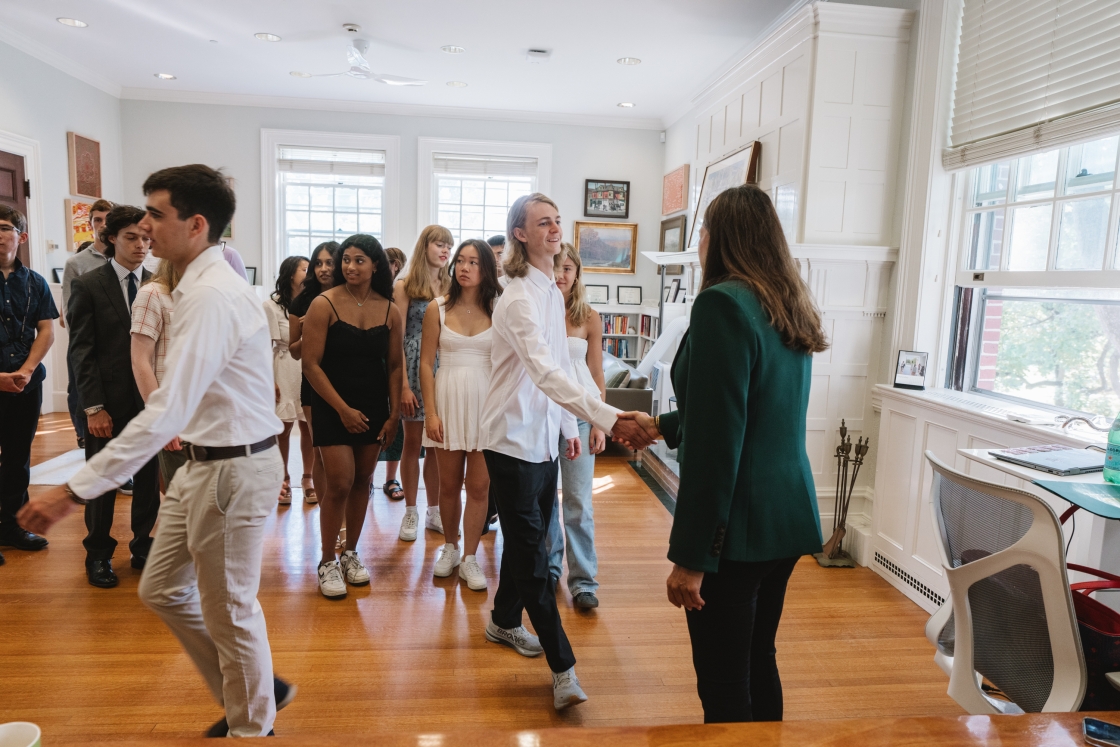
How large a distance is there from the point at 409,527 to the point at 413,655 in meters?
1.15

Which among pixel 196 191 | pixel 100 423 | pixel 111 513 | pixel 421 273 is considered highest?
pixel 196 191

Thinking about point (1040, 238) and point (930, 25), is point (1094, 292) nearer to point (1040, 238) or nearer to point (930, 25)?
point (1040, 238)

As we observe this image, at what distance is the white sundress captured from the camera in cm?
281

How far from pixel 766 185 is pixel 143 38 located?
4.85 m

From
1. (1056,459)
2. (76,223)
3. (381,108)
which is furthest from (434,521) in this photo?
(381,108)

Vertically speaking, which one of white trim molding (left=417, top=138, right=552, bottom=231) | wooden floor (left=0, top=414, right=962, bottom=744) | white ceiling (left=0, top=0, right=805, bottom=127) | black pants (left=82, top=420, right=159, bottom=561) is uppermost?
white ceiling (left=0, top=0, right=805, bottom=127)

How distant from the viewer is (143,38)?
17.5 feet

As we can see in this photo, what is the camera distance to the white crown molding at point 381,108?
693cm

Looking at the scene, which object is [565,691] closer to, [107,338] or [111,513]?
[111,513]

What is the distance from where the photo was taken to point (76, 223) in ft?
20.5

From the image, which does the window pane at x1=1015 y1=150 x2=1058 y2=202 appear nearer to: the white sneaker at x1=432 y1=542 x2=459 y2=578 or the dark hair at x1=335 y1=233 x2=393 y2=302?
the dark hair at x1=335 y1=233 x2=393 y2=302

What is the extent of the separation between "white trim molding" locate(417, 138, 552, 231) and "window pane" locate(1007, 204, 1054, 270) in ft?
17.1

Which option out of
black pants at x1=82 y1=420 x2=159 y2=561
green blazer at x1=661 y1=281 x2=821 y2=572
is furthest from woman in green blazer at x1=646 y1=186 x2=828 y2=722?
black pants at x1=82 y1=420 x2=159 y2=561

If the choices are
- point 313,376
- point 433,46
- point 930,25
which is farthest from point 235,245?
point 930,25
